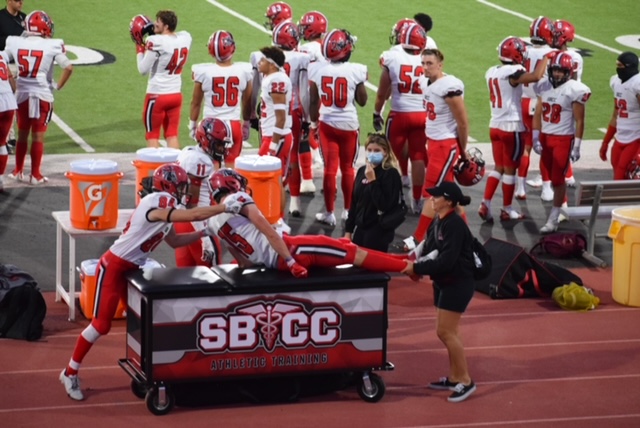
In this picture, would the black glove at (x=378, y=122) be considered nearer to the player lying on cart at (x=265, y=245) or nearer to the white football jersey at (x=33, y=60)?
the white football jersey at (x=33, y=60)

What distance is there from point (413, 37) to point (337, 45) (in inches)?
40.6

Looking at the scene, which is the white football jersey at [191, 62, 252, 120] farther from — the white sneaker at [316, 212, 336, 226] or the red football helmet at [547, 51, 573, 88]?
the red football helmet at [547, 51, 573, 88]

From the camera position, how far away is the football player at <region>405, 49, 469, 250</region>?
12.5 meters

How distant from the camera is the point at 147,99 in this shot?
1450 cm

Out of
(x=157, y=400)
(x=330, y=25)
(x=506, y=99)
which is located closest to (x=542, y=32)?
(x=506, y=99)

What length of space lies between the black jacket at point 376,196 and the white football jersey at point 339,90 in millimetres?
2562

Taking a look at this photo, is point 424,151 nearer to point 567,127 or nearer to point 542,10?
point 567,127

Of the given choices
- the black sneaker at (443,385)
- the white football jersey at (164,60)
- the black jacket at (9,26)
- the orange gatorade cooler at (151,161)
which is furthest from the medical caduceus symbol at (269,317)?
the black jacket at (9,26)

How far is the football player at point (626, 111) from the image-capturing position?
13.5 meters

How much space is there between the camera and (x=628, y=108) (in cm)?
1358

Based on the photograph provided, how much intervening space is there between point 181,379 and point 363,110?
34.1 ft

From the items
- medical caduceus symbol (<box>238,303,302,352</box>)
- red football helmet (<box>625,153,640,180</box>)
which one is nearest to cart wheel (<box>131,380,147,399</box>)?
medical caduceus symbol (<box>238,303,302,352</box>)

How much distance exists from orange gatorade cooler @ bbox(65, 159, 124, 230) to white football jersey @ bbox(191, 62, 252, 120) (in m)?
2.91

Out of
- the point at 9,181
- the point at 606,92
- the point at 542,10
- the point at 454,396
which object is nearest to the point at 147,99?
the point at 9,181
